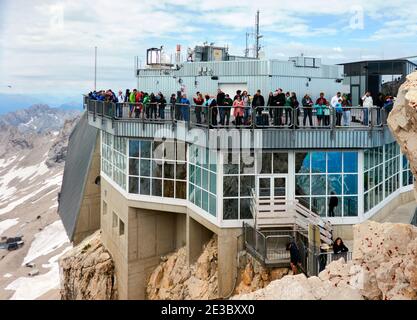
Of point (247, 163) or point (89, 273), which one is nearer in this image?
point (247, 163)

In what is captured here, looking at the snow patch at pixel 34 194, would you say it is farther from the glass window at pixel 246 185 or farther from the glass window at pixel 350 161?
the glass window at pixel 350 161

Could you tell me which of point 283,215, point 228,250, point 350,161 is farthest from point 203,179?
point 350,161

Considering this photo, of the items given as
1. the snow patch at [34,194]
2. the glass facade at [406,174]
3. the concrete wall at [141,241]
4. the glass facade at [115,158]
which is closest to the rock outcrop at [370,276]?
the concrete wall at [141,241]

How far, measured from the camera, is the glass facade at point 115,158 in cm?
2155

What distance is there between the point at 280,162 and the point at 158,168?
5995 mm

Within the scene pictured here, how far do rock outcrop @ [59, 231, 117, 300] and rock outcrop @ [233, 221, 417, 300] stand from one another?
17644mm

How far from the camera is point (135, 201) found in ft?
67.6

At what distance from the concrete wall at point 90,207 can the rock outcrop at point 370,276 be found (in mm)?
23952

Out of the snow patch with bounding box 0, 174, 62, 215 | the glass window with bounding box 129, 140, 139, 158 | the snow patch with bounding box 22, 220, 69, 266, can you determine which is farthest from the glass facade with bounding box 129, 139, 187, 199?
the snow patch with bounding box 0, 174, 62, 215

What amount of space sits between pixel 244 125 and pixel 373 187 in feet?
21.3

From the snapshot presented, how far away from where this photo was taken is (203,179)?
17484 millimetres

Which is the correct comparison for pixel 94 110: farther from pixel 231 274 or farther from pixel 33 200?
pixel 33 200

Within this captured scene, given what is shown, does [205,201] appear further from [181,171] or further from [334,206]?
[334,206]
